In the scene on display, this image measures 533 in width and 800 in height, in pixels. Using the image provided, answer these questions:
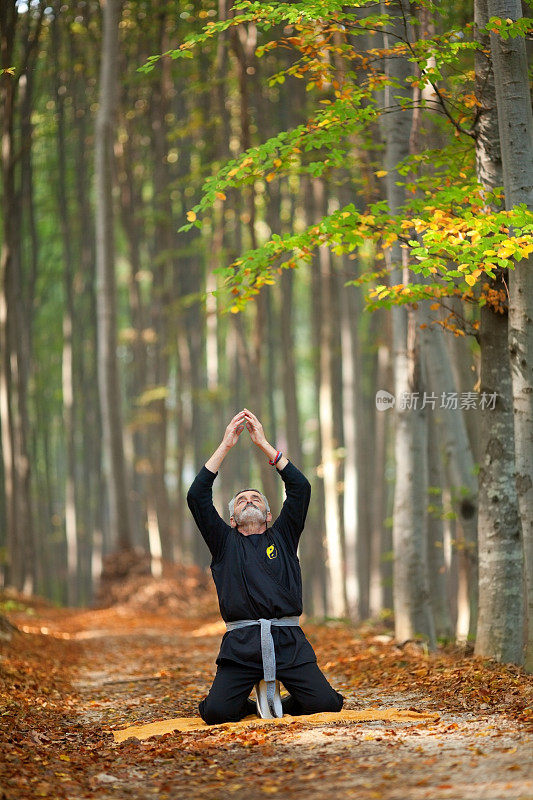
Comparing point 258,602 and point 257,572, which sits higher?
point 257,572

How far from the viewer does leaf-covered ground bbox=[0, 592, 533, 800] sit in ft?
12.6

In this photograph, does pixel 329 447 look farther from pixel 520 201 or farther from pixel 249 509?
pixel 520 201

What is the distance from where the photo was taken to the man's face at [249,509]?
5.88m

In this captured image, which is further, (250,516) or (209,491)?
(250,516)

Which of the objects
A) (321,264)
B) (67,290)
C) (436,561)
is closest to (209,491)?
(436,561)

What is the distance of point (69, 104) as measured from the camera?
20531 mm

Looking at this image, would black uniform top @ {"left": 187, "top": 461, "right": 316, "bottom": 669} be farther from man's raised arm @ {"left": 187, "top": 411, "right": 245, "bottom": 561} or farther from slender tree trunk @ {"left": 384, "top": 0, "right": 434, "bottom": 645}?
slender tree trunk @ {"left": 384, "top": 0, "right": 434, "bottom": 645}

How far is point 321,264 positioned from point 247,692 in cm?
1160

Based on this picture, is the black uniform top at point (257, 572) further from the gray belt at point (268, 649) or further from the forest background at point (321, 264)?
the forest background at point (321, 264)

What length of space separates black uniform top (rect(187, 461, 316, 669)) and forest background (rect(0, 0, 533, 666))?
1.50 meters

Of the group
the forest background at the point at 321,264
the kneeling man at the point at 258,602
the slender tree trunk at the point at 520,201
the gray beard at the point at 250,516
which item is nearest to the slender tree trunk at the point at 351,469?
the forest background at the point at 321,264

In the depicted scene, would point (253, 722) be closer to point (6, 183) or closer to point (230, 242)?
point (6, 183)

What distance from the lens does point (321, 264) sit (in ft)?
53.4

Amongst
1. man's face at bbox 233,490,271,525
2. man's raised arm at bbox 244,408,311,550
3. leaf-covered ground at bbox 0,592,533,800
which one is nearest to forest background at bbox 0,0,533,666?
leaf-covered ground at bbox 0,592,533,800
